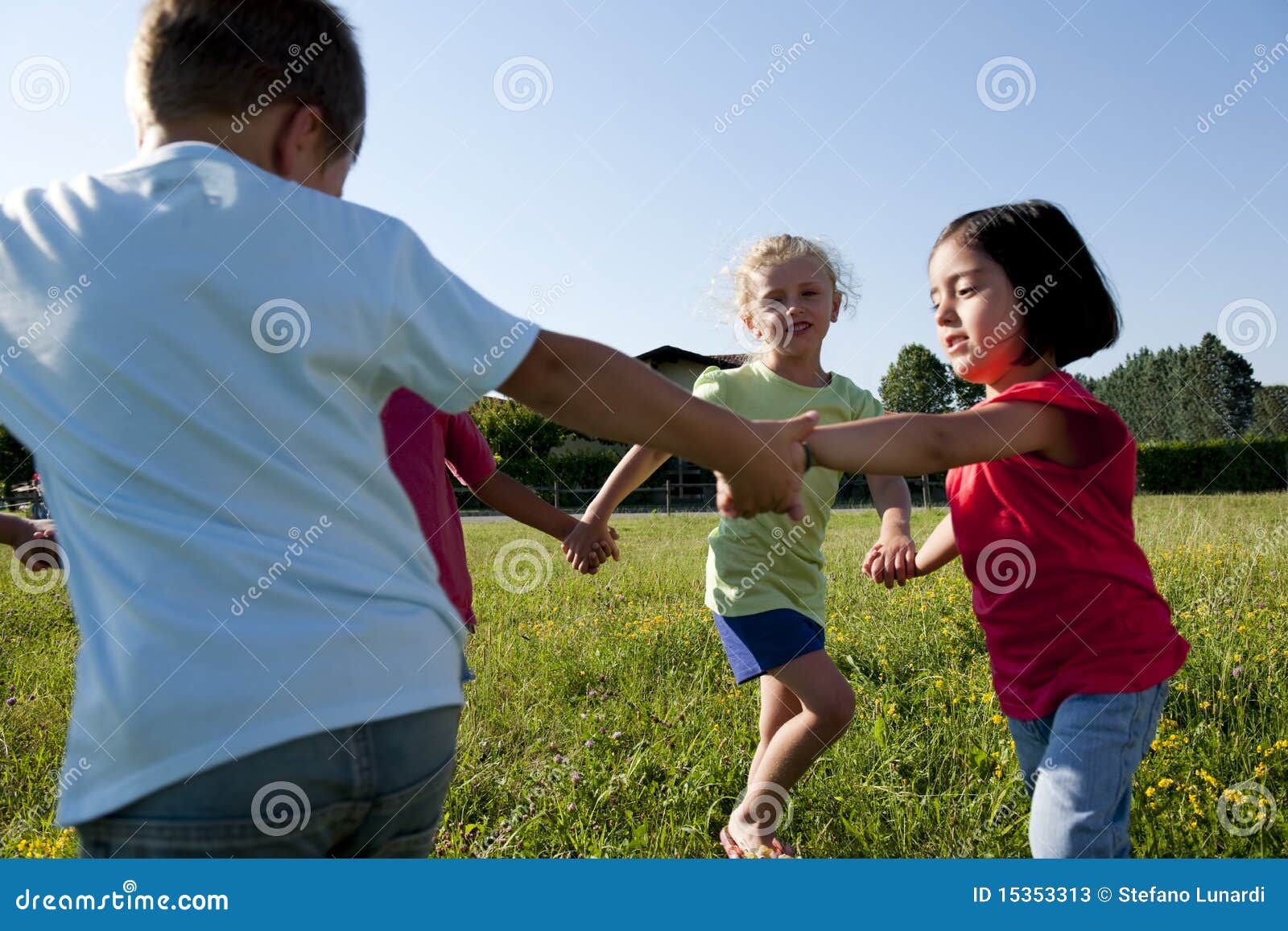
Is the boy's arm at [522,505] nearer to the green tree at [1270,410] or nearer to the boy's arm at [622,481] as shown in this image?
the boy's arm at [622,481]

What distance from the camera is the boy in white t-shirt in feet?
3.49

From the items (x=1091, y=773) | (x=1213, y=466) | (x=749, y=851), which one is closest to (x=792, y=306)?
(x=749, y=851)

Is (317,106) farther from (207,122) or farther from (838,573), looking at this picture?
(838,573)

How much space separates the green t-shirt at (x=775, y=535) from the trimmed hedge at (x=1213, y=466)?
29.4 metres

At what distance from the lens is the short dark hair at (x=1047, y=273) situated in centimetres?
234

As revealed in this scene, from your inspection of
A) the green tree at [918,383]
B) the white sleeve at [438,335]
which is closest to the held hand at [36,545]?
the white sleeve at [438,335]

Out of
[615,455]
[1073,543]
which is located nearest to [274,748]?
[1073,543]

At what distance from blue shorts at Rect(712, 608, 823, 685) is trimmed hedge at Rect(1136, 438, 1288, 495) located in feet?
97.3

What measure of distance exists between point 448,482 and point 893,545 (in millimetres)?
1329

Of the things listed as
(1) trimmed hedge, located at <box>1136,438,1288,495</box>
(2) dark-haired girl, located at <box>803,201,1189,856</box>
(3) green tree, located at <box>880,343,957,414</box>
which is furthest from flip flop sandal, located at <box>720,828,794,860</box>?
(3) green tree, located at <box>880,343,957,414</box>

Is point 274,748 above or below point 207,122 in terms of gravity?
below

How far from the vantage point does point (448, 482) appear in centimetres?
299

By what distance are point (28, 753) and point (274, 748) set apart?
10.6 feet

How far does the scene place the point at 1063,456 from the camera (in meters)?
2.20
